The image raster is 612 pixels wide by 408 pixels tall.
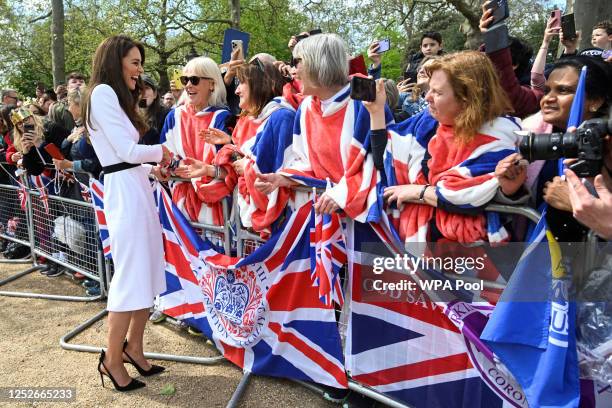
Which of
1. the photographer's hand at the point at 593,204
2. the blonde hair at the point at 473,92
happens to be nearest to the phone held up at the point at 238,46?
the blonde hair at the point at 473,92

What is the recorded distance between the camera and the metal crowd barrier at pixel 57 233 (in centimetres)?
466

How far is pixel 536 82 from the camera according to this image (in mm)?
3350

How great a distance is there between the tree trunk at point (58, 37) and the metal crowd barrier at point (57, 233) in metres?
8.71

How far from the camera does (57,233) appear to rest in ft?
16.3

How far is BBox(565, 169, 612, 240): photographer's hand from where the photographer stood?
1632mm

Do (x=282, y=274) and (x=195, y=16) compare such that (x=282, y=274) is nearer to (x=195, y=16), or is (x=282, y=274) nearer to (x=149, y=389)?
(x=149, y=389)

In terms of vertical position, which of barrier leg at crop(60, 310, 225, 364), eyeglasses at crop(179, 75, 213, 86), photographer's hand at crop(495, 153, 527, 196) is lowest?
barrier leg at crop(60, 310, 225, 364)

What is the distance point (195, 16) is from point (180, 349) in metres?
18.2

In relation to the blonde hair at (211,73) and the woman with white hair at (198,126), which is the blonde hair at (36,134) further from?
the blonde hair at (211,73)

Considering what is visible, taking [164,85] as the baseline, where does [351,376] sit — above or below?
below

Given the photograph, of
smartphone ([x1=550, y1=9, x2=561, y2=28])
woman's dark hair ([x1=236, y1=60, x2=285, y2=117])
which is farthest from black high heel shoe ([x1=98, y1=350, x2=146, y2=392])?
smartphone ([x1=550, y1=9, x2=561, y2=28])

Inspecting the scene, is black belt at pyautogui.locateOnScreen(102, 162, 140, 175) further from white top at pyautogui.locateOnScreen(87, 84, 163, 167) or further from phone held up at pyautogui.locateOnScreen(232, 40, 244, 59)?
phone held up at pyautogui.locateOnScreen(232, 40, 244, 59)

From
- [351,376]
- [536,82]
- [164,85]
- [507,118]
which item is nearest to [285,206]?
[351,376]

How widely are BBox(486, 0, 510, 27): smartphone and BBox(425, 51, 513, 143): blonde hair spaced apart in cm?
34
